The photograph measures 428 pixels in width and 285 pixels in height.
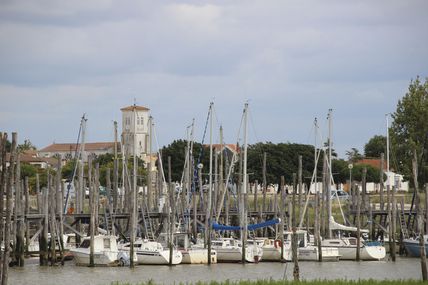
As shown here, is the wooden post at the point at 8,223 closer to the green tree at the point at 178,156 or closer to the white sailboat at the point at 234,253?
the white sailboat at the point at 234,253

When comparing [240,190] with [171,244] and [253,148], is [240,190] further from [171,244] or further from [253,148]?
[253,148]

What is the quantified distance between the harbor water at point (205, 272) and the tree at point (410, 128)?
34.7 m

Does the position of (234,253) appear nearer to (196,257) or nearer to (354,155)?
(196,257)

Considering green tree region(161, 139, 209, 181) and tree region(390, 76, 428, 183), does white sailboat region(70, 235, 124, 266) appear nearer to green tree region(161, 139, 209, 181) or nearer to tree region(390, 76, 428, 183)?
tree region(390, 76, 428, 183)

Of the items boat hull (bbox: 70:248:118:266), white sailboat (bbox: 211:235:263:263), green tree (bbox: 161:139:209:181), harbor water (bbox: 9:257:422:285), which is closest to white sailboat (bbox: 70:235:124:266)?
boat hull (bbox: 70:248:118:266)

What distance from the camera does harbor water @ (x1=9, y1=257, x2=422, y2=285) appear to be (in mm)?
60219

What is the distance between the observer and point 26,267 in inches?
2616

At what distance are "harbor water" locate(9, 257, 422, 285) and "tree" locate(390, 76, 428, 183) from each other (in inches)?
1367

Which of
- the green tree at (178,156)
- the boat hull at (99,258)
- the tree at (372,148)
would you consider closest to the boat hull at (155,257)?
the boat hull at (99,258)

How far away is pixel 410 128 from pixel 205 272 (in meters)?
48.0

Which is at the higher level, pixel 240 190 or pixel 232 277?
pixel 240 190

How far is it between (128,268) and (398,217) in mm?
23525

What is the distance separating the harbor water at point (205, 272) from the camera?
60219 mm

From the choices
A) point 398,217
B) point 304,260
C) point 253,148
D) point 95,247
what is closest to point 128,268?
point 95,247
